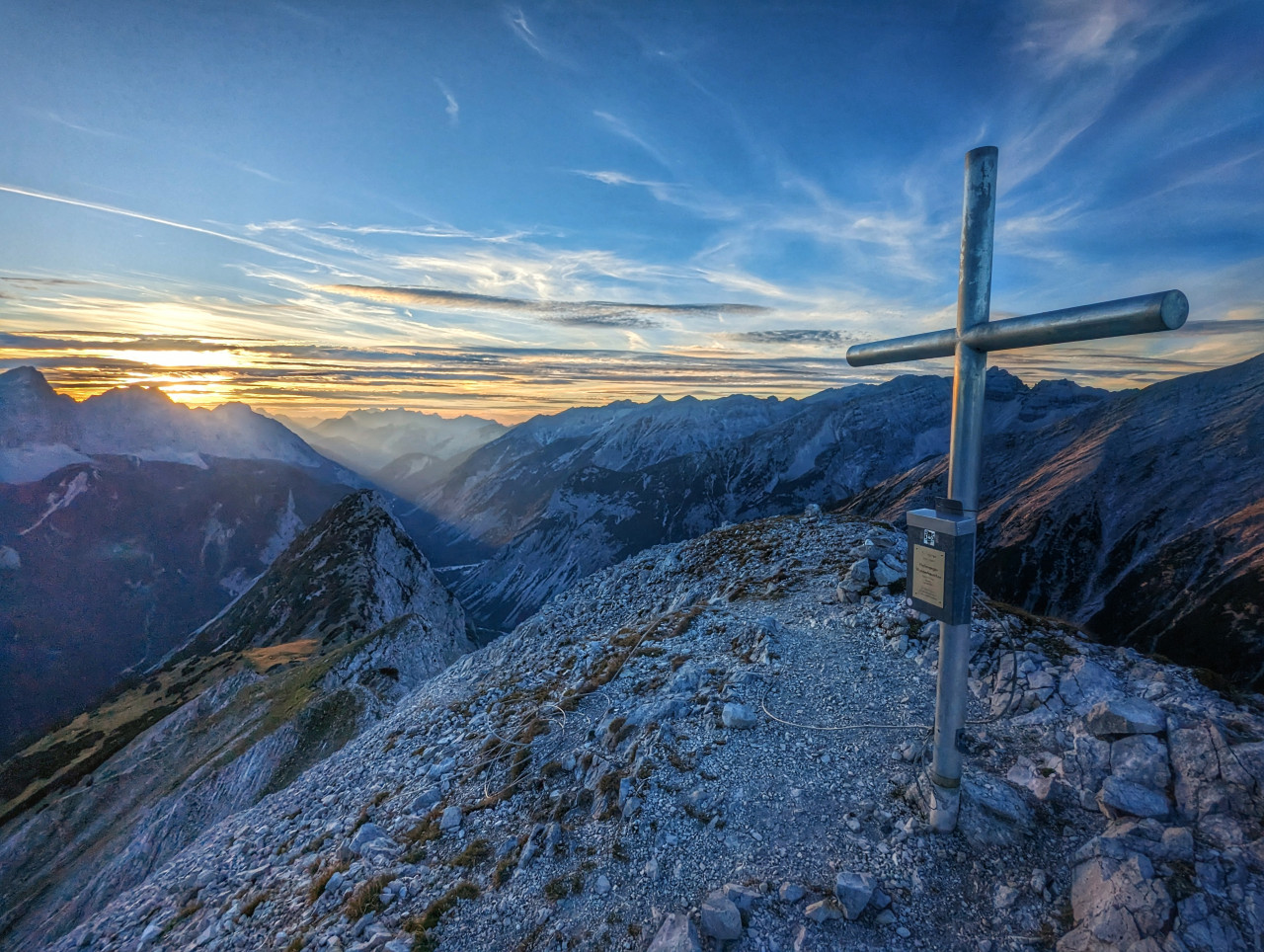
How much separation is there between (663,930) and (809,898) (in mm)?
2163

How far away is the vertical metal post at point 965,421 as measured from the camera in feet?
23.7

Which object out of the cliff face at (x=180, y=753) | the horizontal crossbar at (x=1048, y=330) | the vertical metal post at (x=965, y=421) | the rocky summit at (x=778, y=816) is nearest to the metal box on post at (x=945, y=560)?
the vertical metal post at (x=965, y=421)

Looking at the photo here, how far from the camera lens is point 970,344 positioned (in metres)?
7.34

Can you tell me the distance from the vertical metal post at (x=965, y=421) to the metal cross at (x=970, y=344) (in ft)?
0.04

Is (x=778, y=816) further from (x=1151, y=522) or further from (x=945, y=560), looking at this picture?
(x=1151, y=522)

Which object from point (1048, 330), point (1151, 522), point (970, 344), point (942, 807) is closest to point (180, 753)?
point (942, 807)

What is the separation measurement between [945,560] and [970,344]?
10.1 feet

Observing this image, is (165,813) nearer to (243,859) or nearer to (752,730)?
(243,859)

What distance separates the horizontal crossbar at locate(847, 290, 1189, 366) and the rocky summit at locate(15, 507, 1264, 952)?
6.62 metres

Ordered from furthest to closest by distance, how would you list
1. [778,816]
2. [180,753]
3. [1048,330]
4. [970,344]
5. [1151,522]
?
[1151,522] < [180,753] < [778,816] < [970,344] < [1048,330]

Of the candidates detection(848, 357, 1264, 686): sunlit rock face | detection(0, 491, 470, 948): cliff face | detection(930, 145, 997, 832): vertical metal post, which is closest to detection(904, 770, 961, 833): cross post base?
detection(930, 145, 997, 832): vertical metal post

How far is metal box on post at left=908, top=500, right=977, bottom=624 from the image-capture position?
7.71 m

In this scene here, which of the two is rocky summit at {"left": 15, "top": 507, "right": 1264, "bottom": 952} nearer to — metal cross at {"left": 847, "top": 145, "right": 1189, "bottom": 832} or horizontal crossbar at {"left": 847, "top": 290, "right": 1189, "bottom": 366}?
metal cross at {"left": 847, "top": 145, "right": 1189, "bottom": 832}

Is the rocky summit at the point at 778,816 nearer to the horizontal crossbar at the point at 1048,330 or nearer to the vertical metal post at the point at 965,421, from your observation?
the vertical metal post at the point at 965,421
